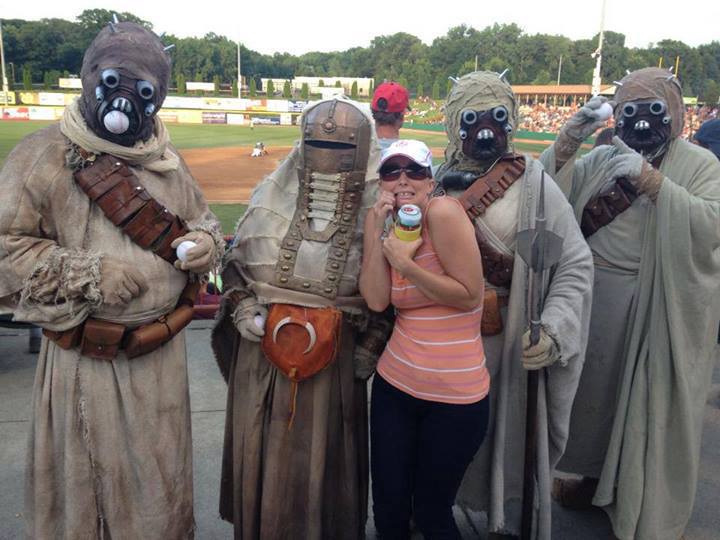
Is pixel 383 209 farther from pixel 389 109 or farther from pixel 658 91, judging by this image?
pixel 389 109

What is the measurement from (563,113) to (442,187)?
140ft

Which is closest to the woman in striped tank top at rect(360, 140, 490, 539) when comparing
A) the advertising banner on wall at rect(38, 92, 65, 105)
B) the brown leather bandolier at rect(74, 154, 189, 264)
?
the brown leather bandolier at rect(74, 154, 189, 264)

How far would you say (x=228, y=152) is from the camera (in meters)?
23.9

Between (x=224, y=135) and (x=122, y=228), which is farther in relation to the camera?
(x=224, y=135)

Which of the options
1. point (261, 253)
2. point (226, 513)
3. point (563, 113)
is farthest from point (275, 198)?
point (563, 113)

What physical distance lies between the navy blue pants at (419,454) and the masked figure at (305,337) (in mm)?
193

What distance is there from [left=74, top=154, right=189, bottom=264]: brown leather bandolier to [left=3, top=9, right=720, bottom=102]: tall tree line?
57567mm

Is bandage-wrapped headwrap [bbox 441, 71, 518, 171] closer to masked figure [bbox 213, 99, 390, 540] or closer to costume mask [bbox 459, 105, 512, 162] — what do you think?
costume mask [bbox 459, 105, 512, 162]

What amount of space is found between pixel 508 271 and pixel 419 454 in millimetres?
794

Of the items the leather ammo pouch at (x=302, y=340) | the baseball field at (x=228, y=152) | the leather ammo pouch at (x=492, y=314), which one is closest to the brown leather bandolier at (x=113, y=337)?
the leather ammo pouch at (x=302, y=340)

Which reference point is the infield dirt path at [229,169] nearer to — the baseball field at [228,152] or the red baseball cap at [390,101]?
the baseball field at [228,152]

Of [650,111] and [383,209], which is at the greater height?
[650,111]

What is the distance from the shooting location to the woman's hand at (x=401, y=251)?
2.15 m

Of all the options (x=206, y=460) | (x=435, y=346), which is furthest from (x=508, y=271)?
(x=206, y=460)
